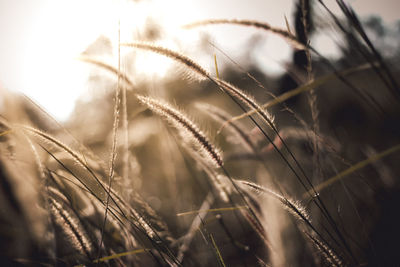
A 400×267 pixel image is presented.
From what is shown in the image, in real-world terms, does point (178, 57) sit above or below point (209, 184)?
above

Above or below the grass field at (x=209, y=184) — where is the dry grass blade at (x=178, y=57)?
above

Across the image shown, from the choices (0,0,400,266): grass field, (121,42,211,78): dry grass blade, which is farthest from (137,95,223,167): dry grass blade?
(121,42,211,78): dry grass blade

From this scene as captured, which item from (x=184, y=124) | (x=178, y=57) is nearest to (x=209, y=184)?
(x=184, y=124)

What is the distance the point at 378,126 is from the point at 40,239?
9.86 ft

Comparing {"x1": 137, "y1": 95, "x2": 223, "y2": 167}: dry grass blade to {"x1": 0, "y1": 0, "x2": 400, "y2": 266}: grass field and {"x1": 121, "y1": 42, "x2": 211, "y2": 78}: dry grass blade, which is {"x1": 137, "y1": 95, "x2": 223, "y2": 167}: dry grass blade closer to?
{"x1": 0, "y1": 0, "x2": 400, "y2": 266}: grass field

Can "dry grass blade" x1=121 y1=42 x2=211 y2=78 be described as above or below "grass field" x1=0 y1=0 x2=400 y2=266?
above

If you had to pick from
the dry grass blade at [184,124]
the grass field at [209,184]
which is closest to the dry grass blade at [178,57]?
the grass field at [209,184]

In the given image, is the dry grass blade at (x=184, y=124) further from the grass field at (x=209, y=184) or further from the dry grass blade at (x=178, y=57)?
the dry grass blade at (x=178, y=57)

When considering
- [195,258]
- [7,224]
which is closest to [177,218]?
[195,258]

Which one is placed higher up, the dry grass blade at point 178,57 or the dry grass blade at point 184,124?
the dry grass blade at point 178,57

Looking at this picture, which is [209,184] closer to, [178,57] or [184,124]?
[184,124]

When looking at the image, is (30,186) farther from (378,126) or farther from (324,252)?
(378,126)

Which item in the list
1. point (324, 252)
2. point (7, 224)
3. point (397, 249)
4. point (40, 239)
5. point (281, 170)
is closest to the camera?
point (324, 252)

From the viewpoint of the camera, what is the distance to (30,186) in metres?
1.28
